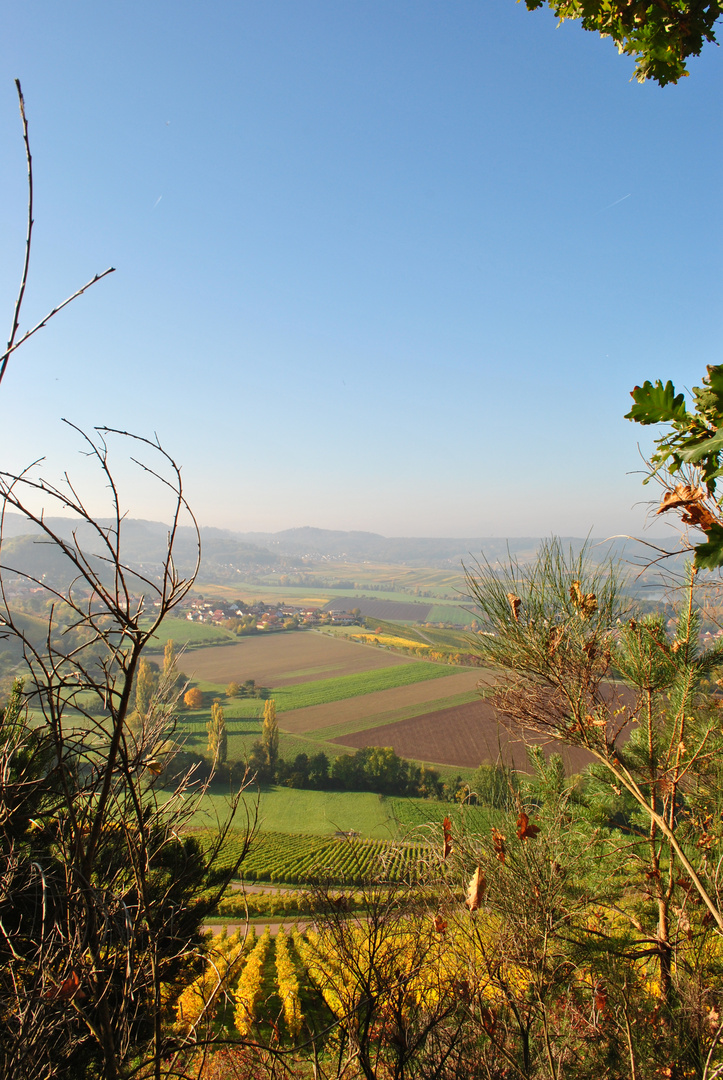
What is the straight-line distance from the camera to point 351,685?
56.0 m

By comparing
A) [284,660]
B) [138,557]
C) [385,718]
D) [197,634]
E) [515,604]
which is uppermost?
[515,604]

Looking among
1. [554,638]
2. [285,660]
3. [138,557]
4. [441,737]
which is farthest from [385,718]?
[138,557]

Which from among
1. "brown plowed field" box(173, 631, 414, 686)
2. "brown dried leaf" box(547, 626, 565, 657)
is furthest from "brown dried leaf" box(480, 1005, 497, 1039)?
"brown plowed field" box(173, 631, 414, 686)

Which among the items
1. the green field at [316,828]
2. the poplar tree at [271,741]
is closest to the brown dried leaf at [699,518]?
the green field at [316,828]

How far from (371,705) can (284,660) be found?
19.8 metres

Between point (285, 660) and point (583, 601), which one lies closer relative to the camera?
point (583, 601)

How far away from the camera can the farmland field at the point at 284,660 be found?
58812 mm

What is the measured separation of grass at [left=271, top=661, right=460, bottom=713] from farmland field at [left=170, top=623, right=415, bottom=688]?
1.80 metres

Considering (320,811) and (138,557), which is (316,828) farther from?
(138,557)

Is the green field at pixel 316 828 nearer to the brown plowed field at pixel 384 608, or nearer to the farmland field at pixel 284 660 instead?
the farmland field at pixel 284 660

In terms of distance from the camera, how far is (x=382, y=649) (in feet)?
239

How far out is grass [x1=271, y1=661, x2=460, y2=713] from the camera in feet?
170

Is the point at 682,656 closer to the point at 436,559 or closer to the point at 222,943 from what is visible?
the point at 222,943

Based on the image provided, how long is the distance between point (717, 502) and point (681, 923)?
4.40 metres
